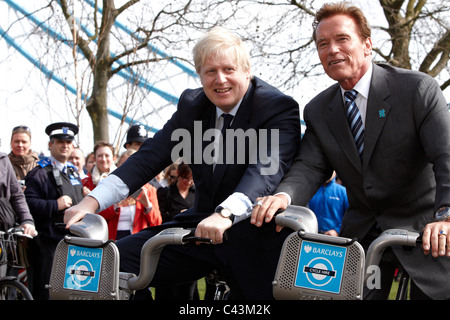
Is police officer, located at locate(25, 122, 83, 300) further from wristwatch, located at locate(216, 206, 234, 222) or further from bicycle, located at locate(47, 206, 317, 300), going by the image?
wristwatch, located at locate(216, 206, 234, 222)

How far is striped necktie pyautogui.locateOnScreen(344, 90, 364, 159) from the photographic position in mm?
2873

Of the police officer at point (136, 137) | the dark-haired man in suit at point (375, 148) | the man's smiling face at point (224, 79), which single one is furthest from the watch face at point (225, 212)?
the police officer at point (136, 137)

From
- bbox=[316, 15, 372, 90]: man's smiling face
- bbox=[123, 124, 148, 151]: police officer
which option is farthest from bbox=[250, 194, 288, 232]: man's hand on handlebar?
bbox=[123, 124, 148, 151]: police officer

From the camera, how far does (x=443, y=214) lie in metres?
2.38

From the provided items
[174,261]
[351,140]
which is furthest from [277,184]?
[174,261]

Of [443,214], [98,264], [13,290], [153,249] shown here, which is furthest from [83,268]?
[13,290]

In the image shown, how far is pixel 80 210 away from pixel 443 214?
1.54 m

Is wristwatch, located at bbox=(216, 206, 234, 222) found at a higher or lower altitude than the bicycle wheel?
higher

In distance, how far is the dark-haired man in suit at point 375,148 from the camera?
2.60 m

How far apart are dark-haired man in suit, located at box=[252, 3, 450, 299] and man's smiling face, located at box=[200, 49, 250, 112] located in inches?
15.9

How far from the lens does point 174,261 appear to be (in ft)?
9.28

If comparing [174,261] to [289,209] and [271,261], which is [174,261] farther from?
[289,209]

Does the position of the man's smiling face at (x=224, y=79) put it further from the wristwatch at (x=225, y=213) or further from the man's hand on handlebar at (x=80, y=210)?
the man's hand on handlebar at (x=80, y=210)

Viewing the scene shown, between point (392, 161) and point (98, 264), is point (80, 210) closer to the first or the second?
point (98, 264)
